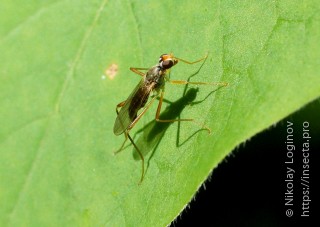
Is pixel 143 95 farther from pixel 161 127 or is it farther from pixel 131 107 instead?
pixel 161 127

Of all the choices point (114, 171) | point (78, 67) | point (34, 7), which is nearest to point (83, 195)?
point (114, 171)

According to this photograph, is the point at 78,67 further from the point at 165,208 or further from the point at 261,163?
the point at 261,163

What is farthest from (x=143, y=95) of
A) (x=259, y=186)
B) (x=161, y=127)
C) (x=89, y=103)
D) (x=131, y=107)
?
(x=259, y=186)

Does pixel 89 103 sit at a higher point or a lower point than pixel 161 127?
higher

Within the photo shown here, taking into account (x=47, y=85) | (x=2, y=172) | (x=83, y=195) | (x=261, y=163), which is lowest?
(x=261, y=163)

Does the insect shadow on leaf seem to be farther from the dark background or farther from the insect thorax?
the dark background

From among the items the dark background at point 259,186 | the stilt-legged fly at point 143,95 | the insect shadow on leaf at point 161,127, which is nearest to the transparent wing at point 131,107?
the stilt-legged fly at point 143,95

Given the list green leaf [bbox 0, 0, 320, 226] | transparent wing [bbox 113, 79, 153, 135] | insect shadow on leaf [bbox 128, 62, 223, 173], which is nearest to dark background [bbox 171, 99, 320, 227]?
insect shadow on leaf [bbox 128, 62, 223, 173]
